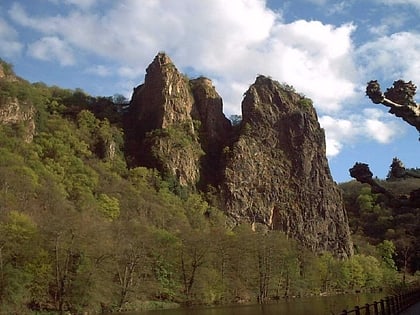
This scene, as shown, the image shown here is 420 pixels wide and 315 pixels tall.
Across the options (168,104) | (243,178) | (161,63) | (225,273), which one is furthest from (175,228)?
(161,63)

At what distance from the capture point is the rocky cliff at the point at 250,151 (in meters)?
144

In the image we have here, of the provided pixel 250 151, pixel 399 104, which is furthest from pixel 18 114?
pixel 399 104

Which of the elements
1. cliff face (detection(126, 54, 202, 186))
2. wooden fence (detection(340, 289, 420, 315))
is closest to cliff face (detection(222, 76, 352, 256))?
cliff face (detection(126, 54, 202, 186))

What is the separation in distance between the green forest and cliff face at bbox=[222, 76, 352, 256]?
362 inches

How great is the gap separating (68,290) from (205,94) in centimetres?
11739

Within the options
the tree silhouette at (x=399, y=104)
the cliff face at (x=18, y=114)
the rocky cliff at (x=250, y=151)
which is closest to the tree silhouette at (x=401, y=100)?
the tree silhouette at (x=399, y=104)

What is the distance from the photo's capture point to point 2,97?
12212 cm

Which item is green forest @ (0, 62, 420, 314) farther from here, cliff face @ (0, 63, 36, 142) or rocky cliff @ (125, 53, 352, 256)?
rocky cliff @ (125, 53, 352, 256)

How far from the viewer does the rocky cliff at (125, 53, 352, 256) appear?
144 metres

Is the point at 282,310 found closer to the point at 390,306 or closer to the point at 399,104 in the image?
the point at 390,306

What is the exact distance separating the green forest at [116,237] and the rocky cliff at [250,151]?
6.97m

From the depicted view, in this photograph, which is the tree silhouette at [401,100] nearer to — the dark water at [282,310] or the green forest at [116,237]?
the green forest at [116,237]

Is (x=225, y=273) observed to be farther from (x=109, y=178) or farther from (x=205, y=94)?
(x=205, y=94)

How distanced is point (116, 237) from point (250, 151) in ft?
296
